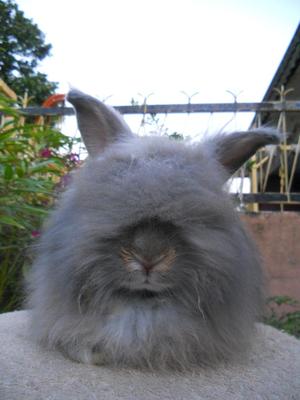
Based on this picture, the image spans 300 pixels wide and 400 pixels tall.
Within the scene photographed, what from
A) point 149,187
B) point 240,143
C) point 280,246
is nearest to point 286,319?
point 280,246

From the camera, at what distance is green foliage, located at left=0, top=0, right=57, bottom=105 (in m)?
16.8

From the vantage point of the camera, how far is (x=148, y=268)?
101 centimetres

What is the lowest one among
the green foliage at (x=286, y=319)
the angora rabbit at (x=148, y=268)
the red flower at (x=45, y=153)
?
the green foliage at (x=286, y=319)

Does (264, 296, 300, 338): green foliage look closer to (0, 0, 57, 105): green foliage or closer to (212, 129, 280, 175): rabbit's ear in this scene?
(212, 129, 280, 175): rabbit's ear

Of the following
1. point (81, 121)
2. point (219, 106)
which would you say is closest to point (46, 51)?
point (219, 106)

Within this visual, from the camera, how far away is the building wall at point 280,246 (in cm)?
282

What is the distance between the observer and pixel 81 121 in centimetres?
145

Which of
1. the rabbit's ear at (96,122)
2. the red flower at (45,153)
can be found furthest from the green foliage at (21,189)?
the rabbit's ear at (96,122)

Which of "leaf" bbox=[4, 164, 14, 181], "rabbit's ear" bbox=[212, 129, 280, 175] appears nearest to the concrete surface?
"rabbit's ear" bbox=[212, 129, 280, 175]

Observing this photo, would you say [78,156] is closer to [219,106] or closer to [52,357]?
[219,106]

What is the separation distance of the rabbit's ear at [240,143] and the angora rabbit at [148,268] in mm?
120

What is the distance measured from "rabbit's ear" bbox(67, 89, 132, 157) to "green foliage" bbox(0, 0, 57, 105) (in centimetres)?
1573

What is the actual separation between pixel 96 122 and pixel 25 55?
19322 mm

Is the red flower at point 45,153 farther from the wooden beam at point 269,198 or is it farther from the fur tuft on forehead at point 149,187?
the fur tuft on forehead at point 149,187
